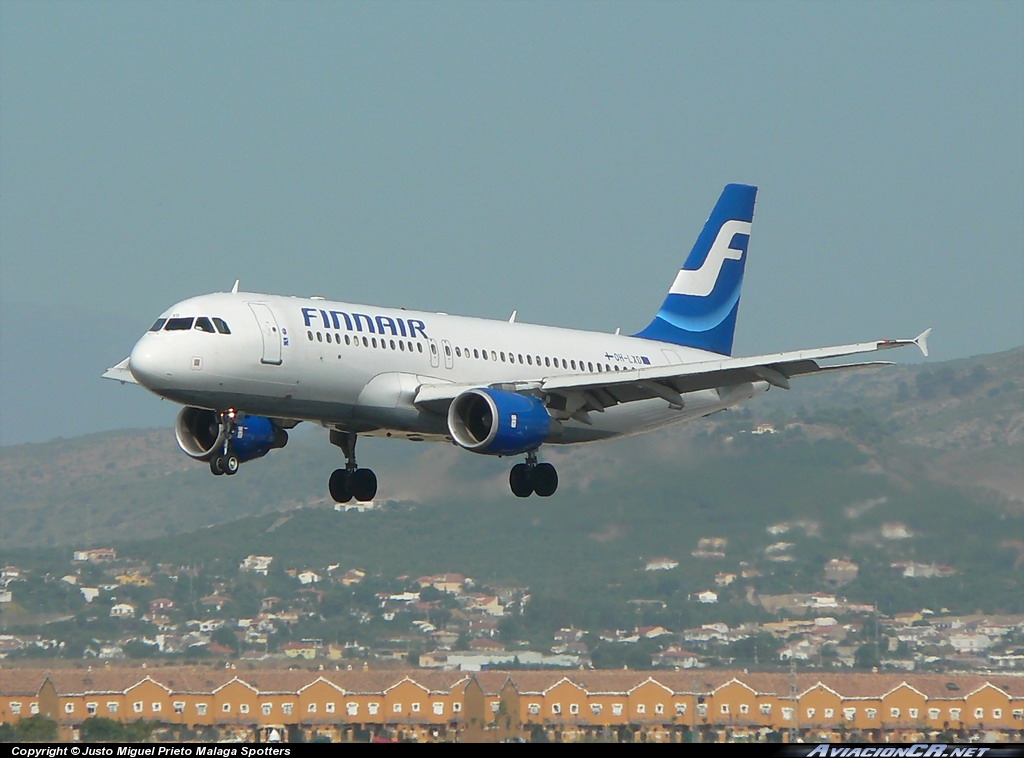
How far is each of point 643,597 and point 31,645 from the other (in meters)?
24.9

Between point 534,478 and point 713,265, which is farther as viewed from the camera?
point 713,265

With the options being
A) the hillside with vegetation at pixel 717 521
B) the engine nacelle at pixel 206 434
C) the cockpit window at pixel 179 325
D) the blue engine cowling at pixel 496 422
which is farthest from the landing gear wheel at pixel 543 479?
the hillside with vegetation at pixel 717 521

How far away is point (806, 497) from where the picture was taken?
78.1 metres

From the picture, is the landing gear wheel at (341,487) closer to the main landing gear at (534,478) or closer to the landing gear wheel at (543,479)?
the main landing gear at (534,478)

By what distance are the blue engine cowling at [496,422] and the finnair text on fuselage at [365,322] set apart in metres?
1.85

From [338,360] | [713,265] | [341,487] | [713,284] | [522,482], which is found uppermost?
[713,265]

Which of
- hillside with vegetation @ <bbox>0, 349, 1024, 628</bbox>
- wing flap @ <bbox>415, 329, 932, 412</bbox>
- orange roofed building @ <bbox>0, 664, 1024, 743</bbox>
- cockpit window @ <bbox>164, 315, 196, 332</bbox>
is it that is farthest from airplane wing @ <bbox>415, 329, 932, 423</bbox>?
hillside with vegetation @ <bbox>0, 349, 1024, 628</bbox>

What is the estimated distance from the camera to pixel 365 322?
127 feet

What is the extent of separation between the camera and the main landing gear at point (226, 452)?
3775 cm

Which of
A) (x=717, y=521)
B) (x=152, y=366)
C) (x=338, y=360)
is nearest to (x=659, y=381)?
(x=338, y=360)

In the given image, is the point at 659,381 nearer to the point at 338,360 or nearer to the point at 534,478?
the point at 534,478

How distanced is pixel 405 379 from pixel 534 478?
4938mm

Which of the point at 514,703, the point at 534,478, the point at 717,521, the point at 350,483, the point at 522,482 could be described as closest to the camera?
the point at 534,478
